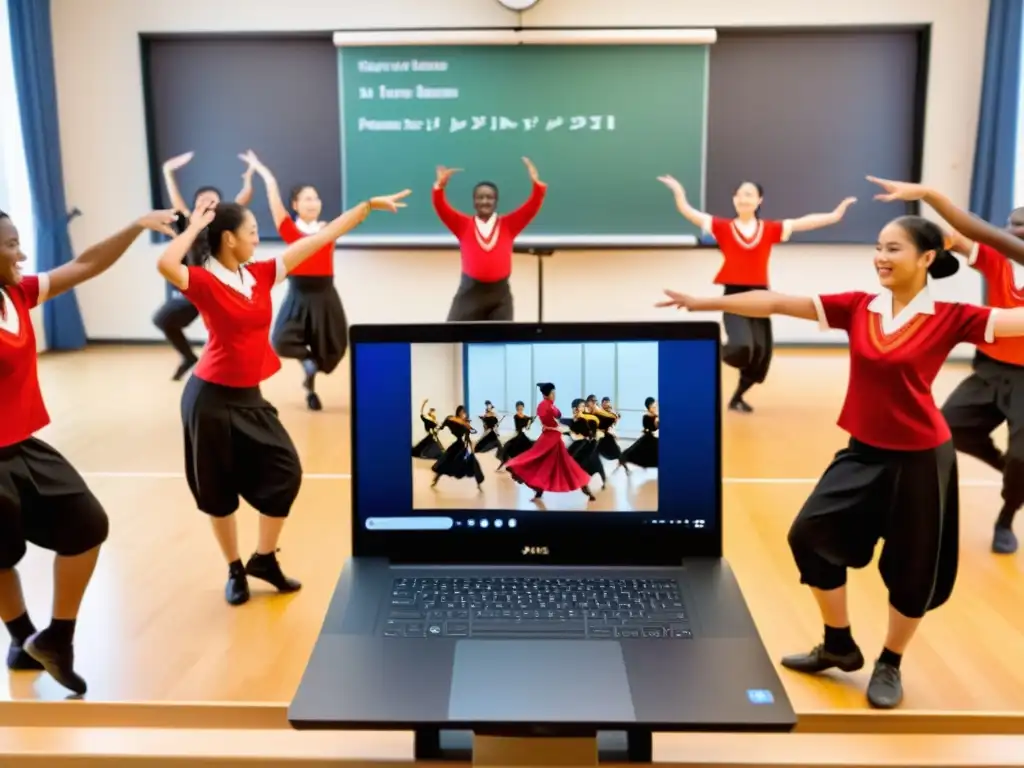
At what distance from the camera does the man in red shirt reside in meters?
2.77

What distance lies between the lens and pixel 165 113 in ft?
21.6

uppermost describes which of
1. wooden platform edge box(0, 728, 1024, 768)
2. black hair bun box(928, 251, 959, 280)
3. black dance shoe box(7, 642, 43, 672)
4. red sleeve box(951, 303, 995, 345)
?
black hair bun box(928, 251, 959, 280)

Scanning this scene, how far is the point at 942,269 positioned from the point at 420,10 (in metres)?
5.28

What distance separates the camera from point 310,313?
493 cm

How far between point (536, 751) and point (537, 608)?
0.37 m

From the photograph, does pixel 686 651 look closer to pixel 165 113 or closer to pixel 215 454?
pixel 215 454

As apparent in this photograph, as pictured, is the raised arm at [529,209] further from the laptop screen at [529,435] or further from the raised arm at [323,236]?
the laptop screen at [529,435]

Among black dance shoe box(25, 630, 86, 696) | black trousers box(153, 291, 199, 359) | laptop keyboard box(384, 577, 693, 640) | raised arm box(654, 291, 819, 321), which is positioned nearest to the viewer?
laptop keyboard box(384, 577, 693, 640)

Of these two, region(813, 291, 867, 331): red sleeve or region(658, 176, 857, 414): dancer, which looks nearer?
region(813, 291, 867, 331): red sleeve

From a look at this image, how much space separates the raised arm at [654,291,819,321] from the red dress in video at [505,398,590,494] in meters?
0.40

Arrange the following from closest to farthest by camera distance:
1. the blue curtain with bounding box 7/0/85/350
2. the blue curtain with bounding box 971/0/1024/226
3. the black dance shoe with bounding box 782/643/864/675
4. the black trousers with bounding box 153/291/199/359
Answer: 1. the black dance shoe with bounding box 782/643/864/675
2. the black trousers with bounding box 153/291/199/359
3. the blue curtain with bounding box 971/0/1024/226
4. the blue curtain with bounding box 7/0/85/350

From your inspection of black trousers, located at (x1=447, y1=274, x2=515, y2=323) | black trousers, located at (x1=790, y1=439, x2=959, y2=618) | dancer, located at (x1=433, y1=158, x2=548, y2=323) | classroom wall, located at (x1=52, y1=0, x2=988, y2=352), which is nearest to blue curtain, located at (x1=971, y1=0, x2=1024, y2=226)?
classroom wall, located at (x1=52, y1=0, x2=988, y2=352)

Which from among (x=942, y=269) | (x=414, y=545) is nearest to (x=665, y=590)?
(x=414, y=545)

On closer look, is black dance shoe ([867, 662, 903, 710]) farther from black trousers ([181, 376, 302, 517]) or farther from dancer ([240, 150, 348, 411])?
dancer ([240, 150, 348, 411])
